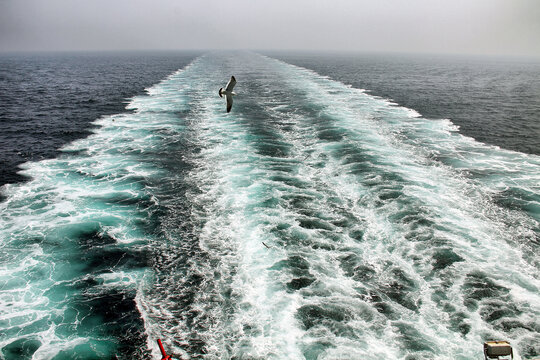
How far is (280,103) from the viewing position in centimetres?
5328

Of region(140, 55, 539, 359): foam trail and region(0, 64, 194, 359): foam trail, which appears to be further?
region(0, 64, 194, 359): foam trail

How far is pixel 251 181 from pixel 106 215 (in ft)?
32.9

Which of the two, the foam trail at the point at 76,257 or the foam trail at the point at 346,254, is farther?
A: the foam trail at the point at 76,257

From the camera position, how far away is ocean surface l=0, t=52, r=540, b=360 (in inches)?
492

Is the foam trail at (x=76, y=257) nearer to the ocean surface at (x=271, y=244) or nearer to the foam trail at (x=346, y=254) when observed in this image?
the ocean surface at (x=271, y=244)

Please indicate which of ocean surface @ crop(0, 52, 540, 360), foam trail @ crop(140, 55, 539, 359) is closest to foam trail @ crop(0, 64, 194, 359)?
ocean surface @ crop(0, 52, 540, 360)

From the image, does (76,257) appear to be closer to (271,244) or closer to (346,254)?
(271,244)

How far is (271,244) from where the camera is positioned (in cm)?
1775

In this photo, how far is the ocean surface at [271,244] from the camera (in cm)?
1251

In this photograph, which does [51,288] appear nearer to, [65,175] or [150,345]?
[150,345]

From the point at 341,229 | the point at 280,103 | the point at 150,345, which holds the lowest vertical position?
the point at 150,345

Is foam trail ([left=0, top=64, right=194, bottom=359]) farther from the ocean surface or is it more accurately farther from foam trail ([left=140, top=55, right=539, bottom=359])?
foam trail ([left=140, top=55, right=539, bottom=359])

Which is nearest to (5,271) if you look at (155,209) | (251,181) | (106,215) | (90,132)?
(106,215)

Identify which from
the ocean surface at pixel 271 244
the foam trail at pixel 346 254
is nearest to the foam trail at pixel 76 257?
the ocean surface at pixel 271 244
